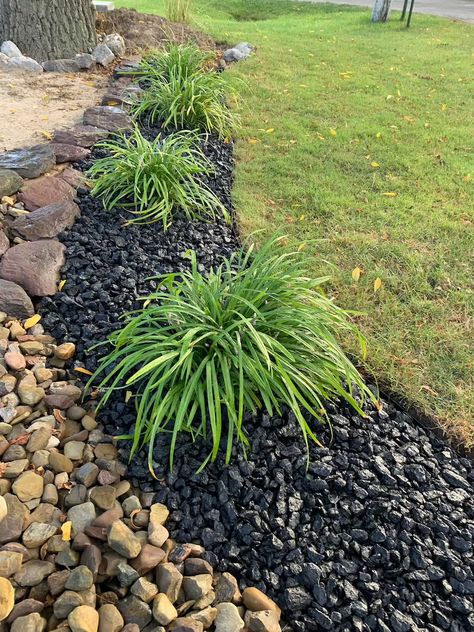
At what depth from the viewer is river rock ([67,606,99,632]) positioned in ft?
5.11

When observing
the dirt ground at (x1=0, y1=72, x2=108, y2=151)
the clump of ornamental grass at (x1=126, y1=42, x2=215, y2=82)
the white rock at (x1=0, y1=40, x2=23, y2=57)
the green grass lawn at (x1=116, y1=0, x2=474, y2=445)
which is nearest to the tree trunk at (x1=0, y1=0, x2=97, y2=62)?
the white rock at (x1=0, y1=40, x2=23, y2=57)

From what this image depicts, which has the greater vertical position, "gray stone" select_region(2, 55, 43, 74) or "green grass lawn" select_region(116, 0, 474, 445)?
"gray stone" select_region(2, 55, 43, 74)

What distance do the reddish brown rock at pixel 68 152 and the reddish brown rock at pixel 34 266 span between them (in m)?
1.13

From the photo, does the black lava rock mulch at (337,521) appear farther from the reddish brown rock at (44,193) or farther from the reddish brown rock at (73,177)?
the reddish brown rock at (73,177)

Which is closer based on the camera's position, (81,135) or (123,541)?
(123,541)

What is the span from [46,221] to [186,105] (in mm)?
1933

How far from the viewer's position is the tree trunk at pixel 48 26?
5.73 metres

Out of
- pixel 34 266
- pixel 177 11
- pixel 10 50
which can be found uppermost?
pixel 177 11

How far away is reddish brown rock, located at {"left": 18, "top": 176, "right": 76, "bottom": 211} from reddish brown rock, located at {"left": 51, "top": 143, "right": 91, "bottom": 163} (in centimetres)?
37

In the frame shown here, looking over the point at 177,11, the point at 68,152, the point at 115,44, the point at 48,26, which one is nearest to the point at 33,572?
the point at 68,152

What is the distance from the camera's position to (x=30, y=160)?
3.66 metres

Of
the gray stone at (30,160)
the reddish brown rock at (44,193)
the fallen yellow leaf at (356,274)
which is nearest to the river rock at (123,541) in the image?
the fallen yellow leaf at (356,274)

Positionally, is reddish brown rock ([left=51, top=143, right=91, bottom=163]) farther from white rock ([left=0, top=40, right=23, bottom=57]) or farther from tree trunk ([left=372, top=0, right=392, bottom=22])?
tree trunk ([left=372, top=0, right=392, bottom=22])

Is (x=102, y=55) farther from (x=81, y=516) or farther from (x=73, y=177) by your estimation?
(x=81, y=516)
